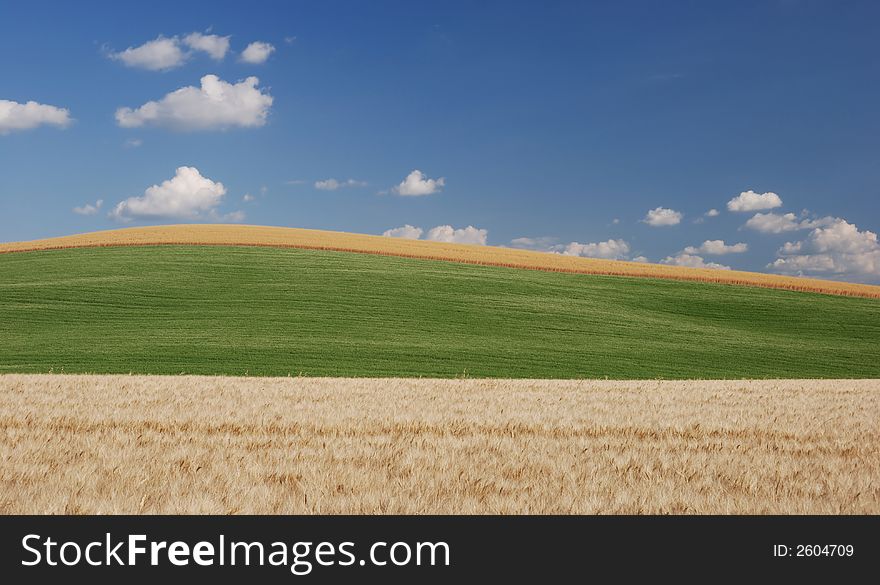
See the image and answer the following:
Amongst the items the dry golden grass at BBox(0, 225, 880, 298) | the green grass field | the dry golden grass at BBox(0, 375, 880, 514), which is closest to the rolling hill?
the green grass field

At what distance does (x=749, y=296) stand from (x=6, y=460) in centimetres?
5215

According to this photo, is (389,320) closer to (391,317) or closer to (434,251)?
(391,317)

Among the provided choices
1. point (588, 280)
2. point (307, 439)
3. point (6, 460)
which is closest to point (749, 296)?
point (588, 280)

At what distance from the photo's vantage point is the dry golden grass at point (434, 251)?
61.3m

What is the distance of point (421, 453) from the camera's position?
8727mm

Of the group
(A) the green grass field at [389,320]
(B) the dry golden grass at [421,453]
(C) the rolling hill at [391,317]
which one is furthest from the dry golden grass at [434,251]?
(B) the dry golden grass at [421,453]

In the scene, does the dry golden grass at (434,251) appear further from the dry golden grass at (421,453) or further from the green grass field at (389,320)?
the dry golden grass at (421,453)

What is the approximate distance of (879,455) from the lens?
961cm

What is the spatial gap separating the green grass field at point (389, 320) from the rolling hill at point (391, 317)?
5.9 inches

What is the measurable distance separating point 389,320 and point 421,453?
1154 inches

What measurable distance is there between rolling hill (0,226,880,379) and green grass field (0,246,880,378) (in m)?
0.15

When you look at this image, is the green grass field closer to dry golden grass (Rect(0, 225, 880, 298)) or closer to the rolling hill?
the rolling hill

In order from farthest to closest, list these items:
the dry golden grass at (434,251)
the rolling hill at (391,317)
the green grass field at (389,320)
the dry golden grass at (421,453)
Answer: the dry golden grass at (434,251) → the rolling hill at (391,317) → the green grass field at (389,320) → the dry golden grass at (421,453)
